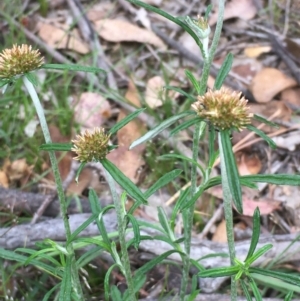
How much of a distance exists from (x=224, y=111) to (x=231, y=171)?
4.9 inches

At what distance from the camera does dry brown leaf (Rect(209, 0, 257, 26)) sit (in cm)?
343

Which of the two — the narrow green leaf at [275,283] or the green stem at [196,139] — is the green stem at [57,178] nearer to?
the green stem at [196,139]

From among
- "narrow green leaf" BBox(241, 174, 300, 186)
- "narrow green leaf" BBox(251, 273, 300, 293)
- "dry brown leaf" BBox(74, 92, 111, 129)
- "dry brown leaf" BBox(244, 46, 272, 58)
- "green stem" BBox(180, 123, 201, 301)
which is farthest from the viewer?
"dry brown leaf" BBox(244, 46, 272, 58)

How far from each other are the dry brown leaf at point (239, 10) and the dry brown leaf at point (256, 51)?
29cm

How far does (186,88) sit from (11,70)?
70.8 inches

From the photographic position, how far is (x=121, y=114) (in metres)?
2.97

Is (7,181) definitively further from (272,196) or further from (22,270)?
(272,196)

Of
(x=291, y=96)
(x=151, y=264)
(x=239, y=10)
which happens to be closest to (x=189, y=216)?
(x=151, y=264)

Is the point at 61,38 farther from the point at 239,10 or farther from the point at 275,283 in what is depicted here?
the point at 275,283

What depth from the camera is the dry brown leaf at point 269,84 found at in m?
2.97

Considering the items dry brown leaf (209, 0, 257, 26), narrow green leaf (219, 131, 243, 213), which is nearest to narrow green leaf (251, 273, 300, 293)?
narrow green leaf (219, 131, 243, 213)

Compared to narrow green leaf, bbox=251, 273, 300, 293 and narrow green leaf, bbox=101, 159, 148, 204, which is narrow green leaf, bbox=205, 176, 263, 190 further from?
narrow green leaf, bbox=251, 273, 300, 293

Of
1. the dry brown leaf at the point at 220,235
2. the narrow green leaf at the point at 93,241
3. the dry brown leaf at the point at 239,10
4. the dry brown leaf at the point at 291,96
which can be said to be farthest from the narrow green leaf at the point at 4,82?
the dry brown leaf at the point at 239,10

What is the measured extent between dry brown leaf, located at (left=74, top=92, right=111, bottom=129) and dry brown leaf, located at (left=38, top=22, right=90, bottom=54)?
1.35ft
